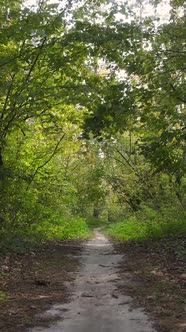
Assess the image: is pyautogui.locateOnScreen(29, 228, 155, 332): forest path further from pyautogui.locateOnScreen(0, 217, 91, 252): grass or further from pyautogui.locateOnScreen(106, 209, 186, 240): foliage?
pyautogui.locateOnScreen(106, 209, 186, 240): foliage

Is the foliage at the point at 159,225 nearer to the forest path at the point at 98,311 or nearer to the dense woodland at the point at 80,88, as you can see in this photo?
the dense woodland at the point at 80,88

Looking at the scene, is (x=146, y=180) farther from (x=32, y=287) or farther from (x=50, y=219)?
(x=32, y=287)

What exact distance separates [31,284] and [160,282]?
2674 mm

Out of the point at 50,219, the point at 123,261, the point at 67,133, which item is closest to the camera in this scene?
the point at 123,261

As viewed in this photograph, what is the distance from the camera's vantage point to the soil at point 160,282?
18.3 feet

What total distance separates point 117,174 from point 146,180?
4894mm

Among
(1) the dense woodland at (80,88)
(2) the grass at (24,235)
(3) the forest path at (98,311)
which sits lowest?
(3) the forest path at (98,311)

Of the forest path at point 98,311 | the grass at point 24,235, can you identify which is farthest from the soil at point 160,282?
the grass at point 24,235

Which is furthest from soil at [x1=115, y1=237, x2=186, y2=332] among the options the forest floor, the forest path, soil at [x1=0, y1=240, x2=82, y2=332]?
soil at [x1=0, y1=240, x2=82, y2=332]

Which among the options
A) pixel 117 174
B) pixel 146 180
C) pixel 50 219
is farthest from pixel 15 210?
pixel 117 174

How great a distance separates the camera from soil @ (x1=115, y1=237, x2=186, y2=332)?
18.3 feet

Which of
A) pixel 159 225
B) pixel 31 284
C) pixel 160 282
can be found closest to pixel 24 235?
pixel 31 284

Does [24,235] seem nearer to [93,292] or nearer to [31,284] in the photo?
[31,284]

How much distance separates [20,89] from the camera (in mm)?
8969
